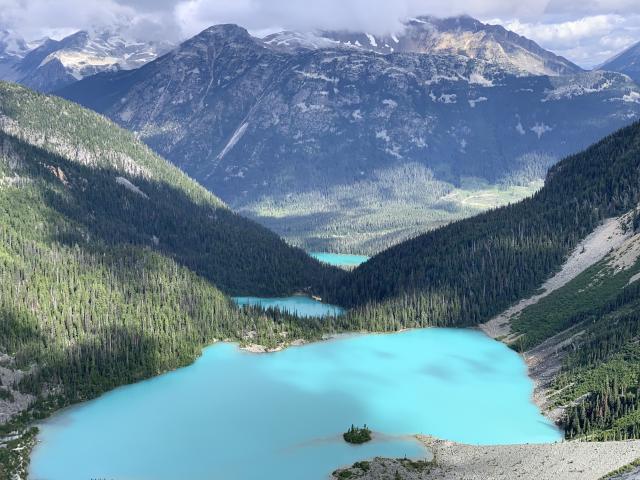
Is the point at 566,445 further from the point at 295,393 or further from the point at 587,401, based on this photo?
the point at 295,393

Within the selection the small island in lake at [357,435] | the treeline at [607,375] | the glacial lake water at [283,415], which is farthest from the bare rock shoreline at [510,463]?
the small island in lake at [357,435]

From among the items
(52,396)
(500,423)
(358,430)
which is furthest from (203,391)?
(500,423)

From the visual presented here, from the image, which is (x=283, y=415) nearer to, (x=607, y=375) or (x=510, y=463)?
(x=510, y=463)

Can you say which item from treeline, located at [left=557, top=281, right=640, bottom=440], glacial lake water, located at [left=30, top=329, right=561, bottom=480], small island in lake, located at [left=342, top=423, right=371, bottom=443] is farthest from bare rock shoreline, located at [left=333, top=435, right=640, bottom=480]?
small island in lake, located at [left=342, top=423, right=371, bottom=443]

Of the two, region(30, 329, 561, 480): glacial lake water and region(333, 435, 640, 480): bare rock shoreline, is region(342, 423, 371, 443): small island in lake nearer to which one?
region(30, 329, 561, 480): glacial lake water

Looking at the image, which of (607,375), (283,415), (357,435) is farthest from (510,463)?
(283,415)
